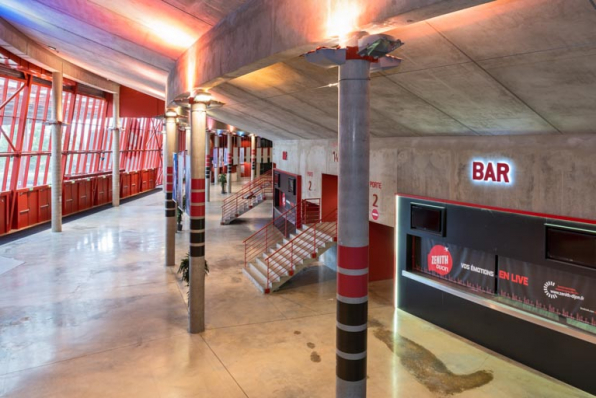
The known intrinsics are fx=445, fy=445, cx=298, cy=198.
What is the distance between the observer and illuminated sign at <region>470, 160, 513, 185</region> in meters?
8.55

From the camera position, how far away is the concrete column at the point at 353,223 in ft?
16.5

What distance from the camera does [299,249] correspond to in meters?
14.6

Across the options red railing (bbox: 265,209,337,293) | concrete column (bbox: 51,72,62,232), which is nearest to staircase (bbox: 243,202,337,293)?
red railing (bbox: 265,209,337,293)

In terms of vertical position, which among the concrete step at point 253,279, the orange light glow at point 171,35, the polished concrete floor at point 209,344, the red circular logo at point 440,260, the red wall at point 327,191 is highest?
the orange light glow at point 171,35

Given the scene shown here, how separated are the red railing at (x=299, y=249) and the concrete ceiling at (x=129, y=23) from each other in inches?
264

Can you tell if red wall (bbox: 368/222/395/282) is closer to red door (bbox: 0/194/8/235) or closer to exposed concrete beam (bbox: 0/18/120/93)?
exposed concrete beam (bbox: 0/18/120/93)

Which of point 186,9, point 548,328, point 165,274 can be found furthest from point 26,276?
point 548,328

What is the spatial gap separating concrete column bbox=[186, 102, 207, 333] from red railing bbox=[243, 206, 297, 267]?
5492 millimetres

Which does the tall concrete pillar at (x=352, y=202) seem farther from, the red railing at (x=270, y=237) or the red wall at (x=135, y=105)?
the red wall at (x=135, y=105)

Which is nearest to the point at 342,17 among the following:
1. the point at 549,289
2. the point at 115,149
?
the point at 549,289

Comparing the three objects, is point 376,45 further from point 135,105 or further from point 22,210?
A: point 135,105

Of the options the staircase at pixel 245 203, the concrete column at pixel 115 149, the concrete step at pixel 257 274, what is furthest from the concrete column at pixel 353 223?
the concrete column at pixel 115 149

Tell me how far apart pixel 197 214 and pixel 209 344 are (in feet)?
9.47

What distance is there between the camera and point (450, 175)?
9.83m
